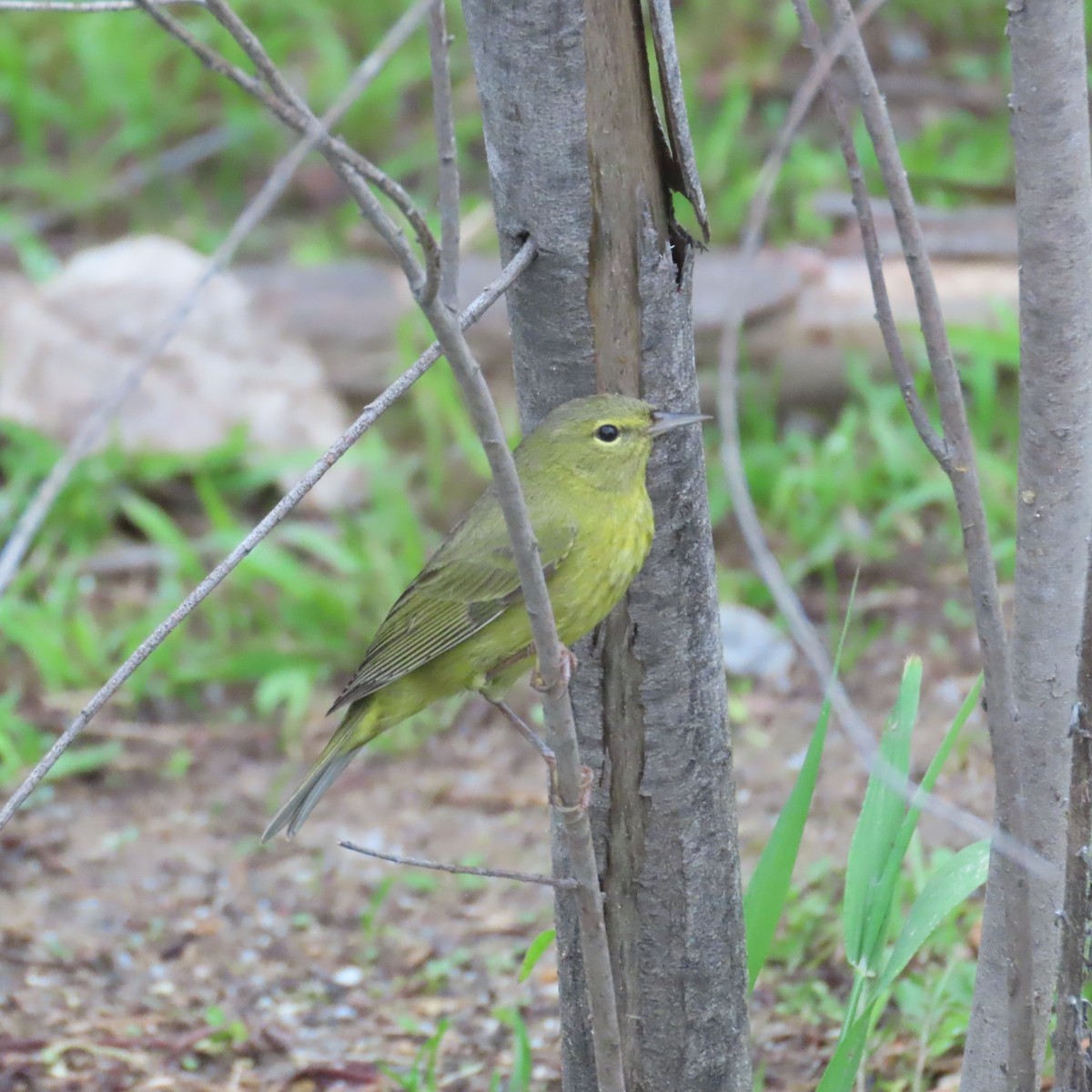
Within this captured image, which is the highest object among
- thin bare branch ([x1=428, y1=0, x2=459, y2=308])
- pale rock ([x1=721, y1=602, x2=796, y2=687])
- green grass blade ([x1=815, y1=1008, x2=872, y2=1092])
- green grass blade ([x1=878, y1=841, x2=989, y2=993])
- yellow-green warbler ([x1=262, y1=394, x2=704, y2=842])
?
pale rock ([x1=721, y1=602, x2=796, y2=687])

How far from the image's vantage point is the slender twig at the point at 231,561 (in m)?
1.89

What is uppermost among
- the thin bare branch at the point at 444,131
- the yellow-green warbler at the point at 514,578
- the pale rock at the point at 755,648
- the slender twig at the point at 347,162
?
the pale rock at the point at 755,648

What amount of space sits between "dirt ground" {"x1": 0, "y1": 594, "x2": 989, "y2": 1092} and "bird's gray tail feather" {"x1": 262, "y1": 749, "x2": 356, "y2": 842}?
56 cm

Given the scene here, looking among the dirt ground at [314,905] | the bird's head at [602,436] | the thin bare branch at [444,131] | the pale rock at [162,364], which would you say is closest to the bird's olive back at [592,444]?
the bird's head at [602,436]

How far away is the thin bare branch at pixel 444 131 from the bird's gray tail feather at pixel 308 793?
5.57ft

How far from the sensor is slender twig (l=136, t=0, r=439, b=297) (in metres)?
1.32

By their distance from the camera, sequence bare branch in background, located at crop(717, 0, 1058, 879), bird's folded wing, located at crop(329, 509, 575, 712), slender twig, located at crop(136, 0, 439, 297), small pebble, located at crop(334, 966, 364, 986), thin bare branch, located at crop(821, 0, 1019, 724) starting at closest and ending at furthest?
1. slender twig, located at crop(136, 0, 439, 297)
2. bare branch in background, located at crop(717, 0, 1058, 879)
3. thin bare branch, located at crop(821, 0, 1019, 724)
4. bird's folded wing, located at crop(329, 509, 575, 712)
5. small pebble, located at crop(334, 966, 364, 986)

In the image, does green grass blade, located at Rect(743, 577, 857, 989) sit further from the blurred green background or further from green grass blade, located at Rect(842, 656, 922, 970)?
the blurred green background

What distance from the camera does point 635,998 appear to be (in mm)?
2590

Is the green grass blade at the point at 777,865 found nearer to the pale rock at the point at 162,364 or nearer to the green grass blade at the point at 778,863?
the green grass blade at the point at 778,863

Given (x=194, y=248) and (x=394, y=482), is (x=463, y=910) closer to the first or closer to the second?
(x=394, y=482)

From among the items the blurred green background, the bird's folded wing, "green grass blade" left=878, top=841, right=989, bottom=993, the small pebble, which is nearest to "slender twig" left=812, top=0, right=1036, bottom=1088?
"green grass blade" left=878, top=841, right=989, bottom=993

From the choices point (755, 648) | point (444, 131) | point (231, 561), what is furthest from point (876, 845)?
point (755, 648)

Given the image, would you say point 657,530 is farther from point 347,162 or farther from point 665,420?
point 347,162
